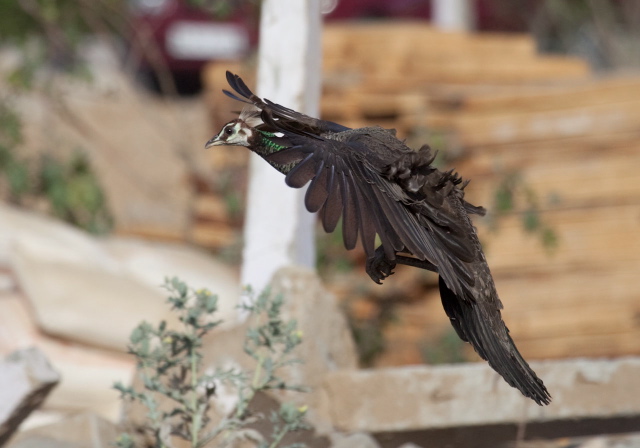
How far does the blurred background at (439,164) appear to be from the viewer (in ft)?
22.3

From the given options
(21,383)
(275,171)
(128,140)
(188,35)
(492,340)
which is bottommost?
(21,383)

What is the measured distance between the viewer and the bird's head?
326 cm

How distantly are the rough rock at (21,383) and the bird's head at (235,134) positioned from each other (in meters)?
1.25

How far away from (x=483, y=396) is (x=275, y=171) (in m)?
1.42

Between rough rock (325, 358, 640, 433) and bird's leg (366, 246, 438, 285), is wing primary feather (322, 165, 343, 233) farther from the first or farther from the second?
rough rock (325, 358, 640, 433)

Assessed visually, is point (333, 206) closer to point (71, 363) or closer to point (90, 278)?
point (71, 363)

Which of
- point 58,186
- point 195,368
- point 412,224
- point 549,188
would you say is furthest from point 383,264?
point 58,186

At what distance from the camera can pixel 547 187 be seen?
7.12 metres

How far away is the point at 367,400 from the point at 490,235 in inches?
126

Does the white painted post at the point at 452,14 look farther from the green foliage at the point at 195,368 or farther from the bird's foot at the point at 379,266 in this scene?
the green foliage at the point at 195,368

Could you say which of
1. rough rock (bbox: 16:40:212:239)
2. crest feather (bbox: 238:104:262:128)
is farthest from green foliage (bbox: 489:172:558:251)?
crest feather (bbox: 238:104:262:128)

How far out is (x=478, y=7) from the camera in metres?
12.6

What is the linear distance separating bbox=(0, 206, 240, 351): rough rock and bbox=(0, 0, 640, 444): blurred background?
23 mm

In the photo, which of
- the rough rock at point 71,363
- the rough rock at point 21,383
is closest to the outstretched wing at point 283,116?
the rough rock at point 21,383
